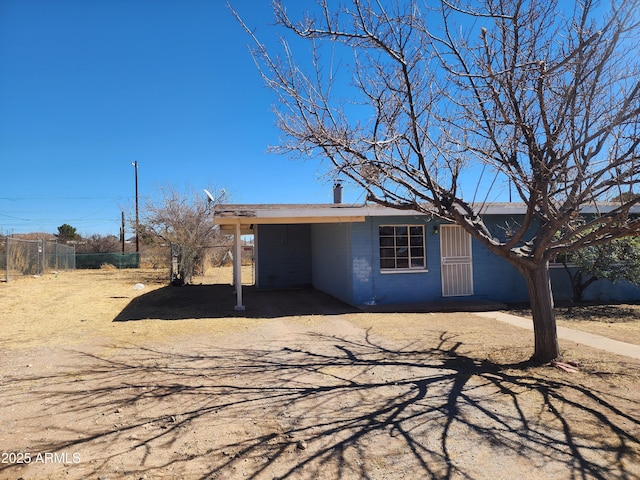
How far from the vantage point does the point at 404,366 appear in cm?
551

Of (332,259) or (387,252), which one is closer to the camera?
(387,252)

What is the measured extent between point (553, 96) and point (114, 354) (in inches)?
283

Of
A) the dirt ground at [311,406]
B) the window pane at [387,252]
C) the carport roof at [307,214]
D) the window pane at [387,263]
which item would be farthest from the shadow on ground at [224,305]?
the carport roof at [307,214]

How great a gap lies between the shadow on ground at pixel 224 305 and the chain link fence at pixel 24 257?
25.5 ft

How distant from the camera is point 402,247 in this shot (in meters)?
11.4

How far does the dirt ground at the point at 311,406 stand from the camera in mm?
2992

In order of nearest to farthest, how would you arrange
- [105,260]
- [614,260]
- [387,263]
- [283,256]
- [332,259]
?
[614,260] < [387,263] < [332,259] < [283,256] < [105,260]

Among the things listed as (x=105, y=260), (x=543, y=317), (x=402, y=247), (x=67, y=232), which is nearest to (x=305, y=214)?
(x=402, y=247)

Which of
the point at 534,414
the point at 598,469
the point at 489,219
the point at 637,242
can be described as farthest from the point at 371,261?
the point at 598,469

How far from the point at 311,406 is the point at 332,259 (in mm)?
8994

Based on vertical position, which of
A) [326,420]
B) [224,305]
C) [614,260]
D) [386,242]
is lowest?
[326,420]

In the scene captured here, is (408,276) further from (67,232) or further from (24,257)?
(67,232)

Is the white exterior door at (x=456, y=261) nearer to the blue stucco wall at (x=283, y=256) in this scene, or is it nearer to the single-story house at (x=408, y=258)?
the single-story house at (x=408, y=258)

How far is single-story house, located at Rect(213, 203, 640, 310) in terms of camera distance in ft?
34.7
